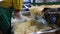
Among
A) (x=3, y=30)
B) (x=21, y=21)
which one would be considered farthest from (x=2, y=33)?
(x=21, y=21)

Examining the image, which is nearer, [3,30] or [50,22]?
[3,30]

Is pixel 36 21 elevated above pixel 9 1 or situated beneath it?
situated beneath

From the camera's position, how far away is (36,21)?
756 millimetres

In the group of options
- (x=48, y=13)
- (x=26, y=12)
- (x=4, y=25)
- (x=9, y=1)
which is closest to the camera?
(x=4, y=25)

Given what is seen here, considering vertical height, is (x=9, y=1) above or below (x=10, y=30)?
above

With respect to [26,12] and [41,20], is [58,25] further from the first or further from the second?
[26,12]

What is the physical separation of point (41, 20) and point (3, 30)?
26cm

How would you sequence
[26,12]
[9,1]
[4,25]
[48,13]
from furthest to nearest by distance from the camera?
[26,12], [9,1], [48,13], [4,25]

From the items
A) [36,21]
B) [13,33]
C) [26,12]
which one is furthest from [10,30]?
[26,12]

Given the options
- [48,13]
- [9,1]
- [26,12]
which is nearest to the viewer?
[48,13]

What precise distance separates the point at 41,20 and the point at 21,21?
0.14 m

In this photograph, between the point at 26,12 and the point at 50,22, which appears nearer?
the point at 50,22

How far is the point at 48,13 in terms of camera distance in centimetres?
69

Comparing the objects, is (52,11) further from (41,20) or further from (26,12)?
(26,12)
